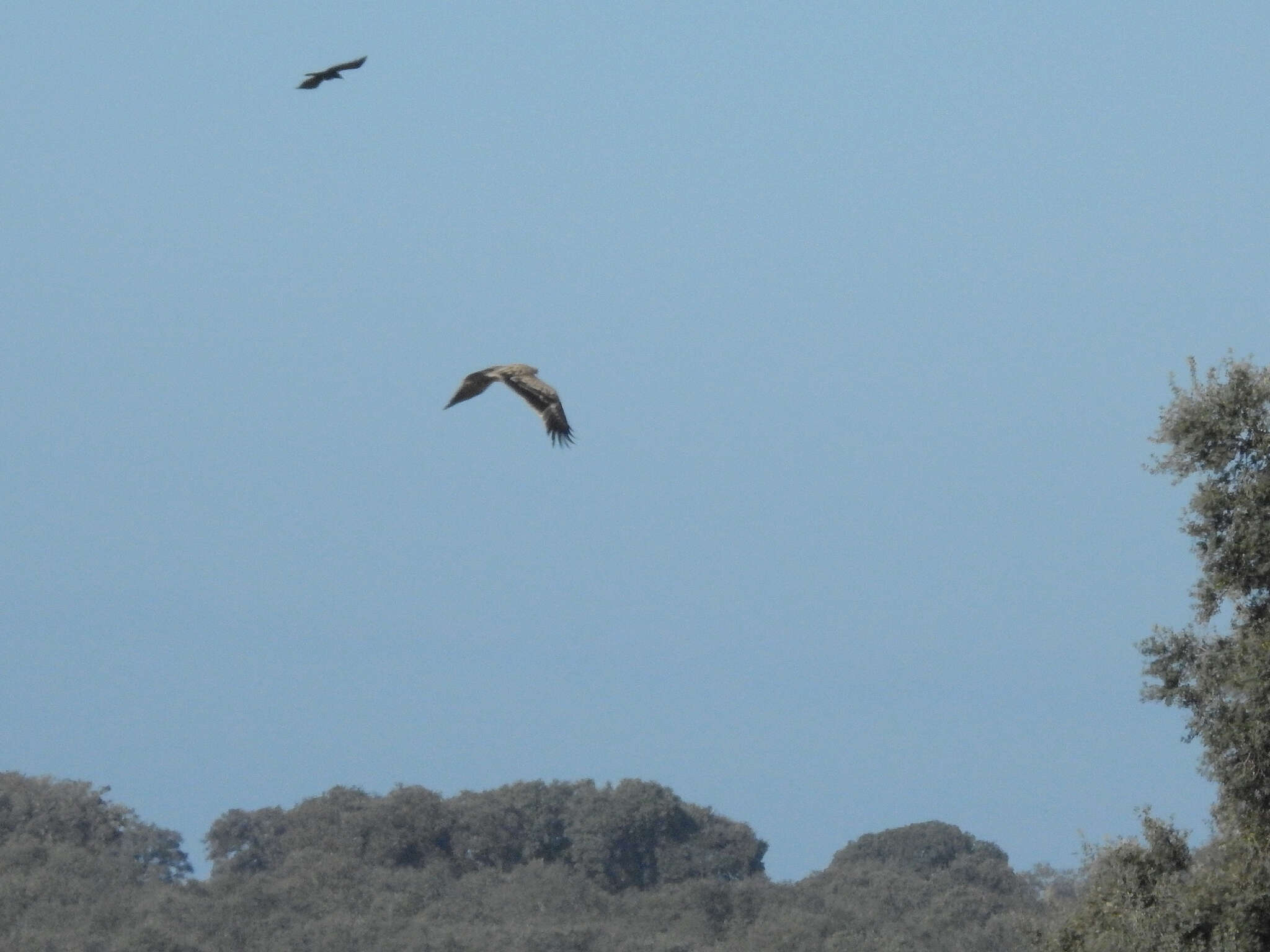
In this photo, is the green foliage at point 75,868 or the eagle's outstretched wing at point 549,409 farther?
the green foliage at point 75,868

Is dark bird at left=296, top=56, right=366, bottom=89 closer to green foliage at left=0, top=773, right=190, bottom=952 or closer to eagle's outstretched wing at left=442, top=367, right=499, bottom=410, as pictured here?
eagle's outstretched wing at left=442, top=367, right=499, bottom=410

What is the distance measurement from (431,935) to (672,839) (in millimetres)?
19668

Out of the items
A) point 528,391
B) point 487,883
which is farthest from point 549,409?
point 487,883

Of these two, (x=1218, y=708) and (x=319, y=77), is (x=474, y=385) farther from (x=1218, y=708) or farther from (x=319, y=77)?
(x=1218, y=708)

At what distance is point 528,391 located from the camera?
17875 mm

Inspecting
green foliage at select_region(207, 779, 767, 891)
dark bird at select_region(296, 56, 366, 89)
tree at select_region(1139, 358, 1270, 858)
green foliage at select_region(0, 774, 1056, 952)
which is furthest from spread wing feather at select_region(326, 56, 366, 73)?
green foliage at select_region(207, 779, 767, 891)

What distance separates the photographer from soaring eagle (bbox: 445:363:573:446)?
1773cm

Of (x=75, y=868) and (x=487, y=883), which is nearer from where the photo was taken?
(x=75, y=868)

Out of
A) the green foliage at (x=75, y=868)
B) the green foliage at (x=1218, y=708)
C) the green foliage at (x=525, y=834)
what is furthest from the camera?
the green foliage at (x=525, y=834)

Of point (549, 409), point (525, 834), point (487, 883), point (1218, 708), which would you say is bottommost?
point (1218, 708)

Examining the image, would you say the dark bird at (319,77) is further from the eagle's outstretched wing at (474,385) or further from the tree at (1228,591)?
the tree at (1228,591)

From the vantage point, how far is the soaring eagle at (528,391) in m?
17.7

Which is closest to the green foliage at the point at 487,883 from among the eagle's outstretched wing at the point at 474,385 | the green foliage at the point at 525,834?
the green foliage at the point at 525,834

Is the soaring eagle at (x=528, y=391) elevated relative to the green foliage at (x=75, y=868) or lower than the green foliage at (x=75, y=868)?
lower
